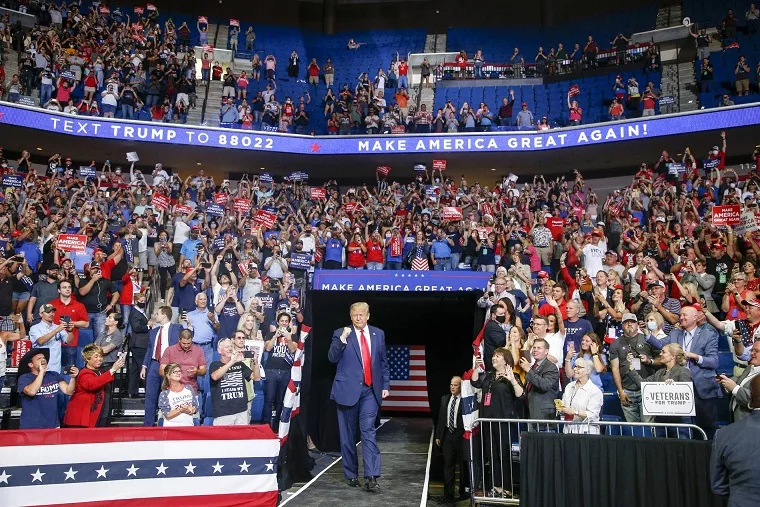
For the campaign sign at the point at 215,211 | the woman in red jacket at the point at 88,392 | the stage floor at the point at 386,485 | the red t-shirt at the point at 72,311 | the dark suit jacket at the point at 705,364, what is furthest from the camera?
the campaign sign at the point at 215,211

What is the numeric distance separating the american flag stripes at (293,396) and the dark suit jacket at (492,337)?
2.35 metres

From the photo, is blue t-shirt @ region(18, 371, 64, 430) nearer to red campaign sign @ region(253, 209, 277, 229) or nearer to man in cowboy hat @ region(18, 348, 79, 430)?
man in cowboy hat @ region(18, 348, 79, 430)

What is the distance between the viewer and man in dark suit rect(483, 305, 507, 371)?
935 cm

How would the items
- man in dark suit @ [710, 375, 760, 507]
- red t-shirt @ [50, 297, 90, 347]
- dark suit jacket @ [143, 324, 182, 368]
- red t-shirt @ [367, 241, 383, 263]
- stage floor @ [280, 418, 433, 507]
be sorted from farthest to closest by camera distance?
red t-shirt @ [367, 241, 383, 263]
red t-shirt @ [50, 297, 90, 347]
dark suit jacket @ [143, 324, 182, 368]
stage floor @ [280, 418, 433, 507]
man in dark suit @ [710, 375, 760, 507]

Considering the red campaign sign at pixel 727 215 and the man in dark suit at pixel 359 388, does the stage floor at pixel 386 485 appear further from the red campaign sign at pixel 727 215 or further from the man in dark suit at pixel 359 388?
the red campaign sign at pixel 727 215

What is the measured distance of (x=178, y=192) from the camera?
1920 cm

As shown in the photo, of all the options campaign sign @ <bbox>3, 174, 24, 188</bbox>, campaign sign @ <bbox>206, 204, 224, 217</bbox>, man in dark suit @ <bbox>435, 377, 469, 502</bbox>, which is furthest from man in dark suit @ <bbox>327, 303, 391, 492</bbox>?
campaign sign @ <bbox>3, 174, 24, 188</bbox>

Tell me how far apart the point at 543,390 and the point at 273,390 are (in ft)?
12.0

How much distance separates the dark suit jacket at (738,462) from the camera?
4.26m

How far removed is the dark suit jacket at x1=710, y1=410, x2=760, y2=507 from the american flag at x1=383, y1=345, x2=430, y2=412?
12112mm

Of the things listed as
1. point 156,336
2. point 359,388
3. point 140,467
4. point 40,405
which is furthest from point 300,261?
point 140,467

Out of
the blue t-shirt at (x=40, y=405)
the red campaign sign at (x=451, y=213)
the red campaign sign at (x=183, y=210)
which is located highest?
the red campaign sign at (x=451, y=213)

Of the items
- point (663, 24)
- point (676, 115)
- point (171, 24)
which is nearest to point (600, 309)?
point (676, 115)

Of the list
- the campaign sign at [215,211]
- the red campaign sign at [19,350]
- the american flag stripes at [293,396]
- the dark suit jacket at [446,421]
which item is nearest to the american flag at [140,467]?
the american flag stripes at [293,396]
